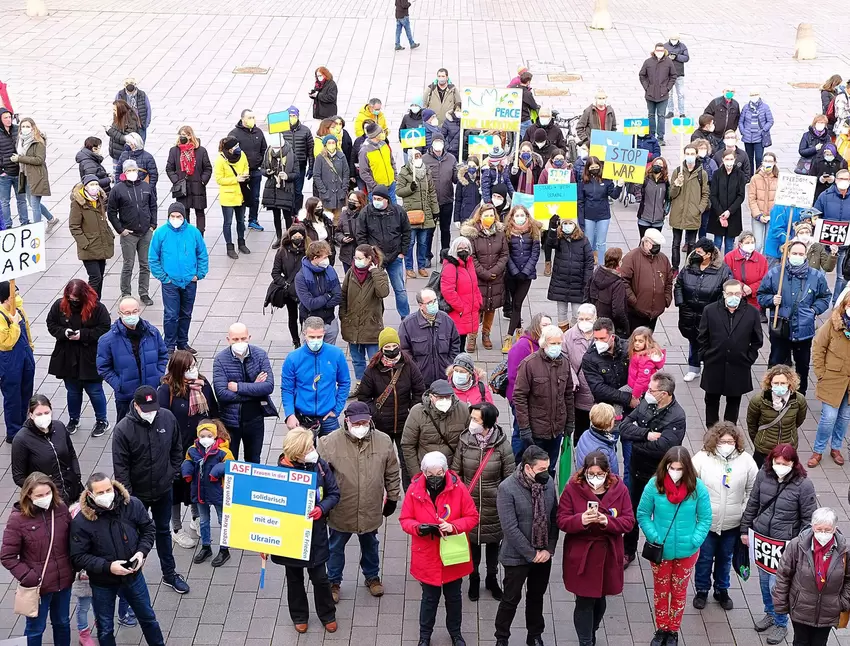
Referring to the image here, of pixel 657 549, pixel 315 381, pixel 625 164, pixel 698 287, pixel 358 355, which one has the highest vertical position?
pixel 625 164

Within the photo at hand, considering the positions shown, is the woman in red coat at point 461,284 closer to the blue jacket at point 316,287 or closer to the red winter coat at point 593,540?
the blue jacket at point 316,287

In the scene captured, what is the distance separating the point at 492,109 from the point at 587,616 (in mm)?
10456

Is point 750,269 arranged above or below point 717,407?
above

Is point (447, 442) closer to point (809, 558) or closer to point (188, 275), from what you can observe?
point (809, 558)

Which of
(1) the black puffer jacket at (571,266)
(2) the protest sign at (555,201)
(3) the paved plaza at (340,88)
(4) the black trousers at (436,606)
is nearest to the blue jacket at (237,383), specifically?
(3) the paved plaza at (340,88)

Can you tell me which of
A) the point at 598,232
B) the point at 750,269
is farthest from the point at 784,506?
the point at 598,232

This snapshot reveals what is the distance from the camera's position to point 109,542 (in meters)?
8.28

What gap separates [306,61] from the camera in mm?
27125

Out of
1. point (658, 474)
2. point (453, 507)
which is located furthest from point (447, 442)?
point (658, 474)

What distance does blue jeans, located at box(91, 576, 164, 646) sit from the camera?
27.8 feet

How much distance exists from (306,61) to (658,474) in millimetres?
20360

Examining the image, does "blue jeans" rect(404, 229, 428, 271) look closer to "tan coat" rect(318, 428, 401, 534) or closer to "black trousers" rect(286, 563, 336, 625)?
"tan coat" rect(318, 428, 401, 534)

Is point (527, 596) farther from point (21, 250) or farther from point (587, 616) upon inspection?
point (21, 250)

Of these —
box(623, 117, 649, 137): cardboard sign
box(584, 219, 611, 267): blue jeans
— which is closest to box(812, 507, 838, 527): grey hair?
box(584, 219, 611, 267): blue jeans
